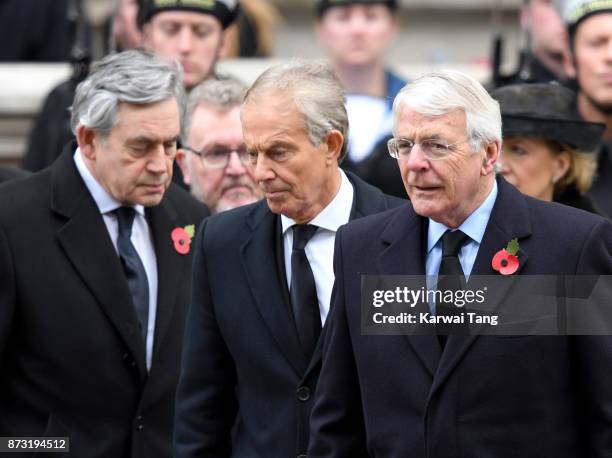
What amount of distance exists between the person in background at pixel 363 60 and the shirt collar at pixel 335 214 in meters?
2.58

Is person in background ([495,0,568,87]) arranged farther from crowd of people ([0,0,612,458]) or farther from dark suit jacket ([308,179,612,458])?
dark suit jacket ([308,179,612,458])

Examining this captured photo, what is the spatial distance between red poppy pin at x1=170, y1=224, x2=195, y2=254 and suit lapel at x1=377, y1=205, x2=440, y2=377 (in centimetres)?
144

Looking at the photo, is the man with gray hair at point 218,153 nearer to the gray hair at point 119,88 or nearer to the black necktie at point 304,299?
the gray hair at point 119,88

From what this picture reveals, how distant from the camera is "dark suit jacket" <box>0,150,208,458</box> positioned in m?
6.62

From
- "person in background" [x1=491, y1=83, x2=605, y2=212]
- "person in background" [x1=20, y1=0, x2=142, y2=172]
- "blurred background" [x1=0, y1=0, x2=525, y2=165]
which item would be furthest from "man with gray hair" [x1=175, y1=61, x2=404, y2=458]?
"blurred background" [x1=0, y1=0, x2=525, y2=165]

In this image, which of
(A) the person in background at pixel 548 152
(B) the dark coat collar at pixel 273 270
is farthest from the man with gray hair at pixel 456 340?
(A) the person in background at pixel 548 152

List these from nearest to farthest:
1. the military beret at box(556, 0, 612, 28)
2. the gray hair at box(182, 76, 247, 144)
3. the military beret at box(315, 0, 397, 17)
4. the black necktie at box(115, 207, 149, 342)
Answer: the black necktie at box(115, 207, 149, 342) → the gray hair at box(182, 76, 247, 144) → the military beret at box(556, 0, 612, 28) → the military beret at box(315, 0, 397, 17)

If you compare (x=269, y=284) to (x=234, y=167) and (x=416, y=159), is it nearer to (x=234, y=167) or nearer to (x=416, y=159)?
(x=416, y=159)

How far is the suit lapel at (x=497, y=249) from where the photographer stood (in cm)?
543

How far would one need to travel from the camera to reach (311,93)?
6203mm

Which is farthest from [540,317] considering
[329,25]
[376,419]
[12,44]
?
[12,44]

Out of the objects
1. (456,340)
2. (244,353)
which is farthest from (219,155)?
(456,340)

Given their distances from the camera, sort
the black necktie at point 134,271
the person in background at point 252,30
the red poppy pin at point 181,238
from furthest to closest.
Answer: the person in background at point 252,30
the red poppy pin at point 181,238
the black necktie at point 134,271

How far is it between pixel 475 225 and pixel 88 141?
1.77 meters
